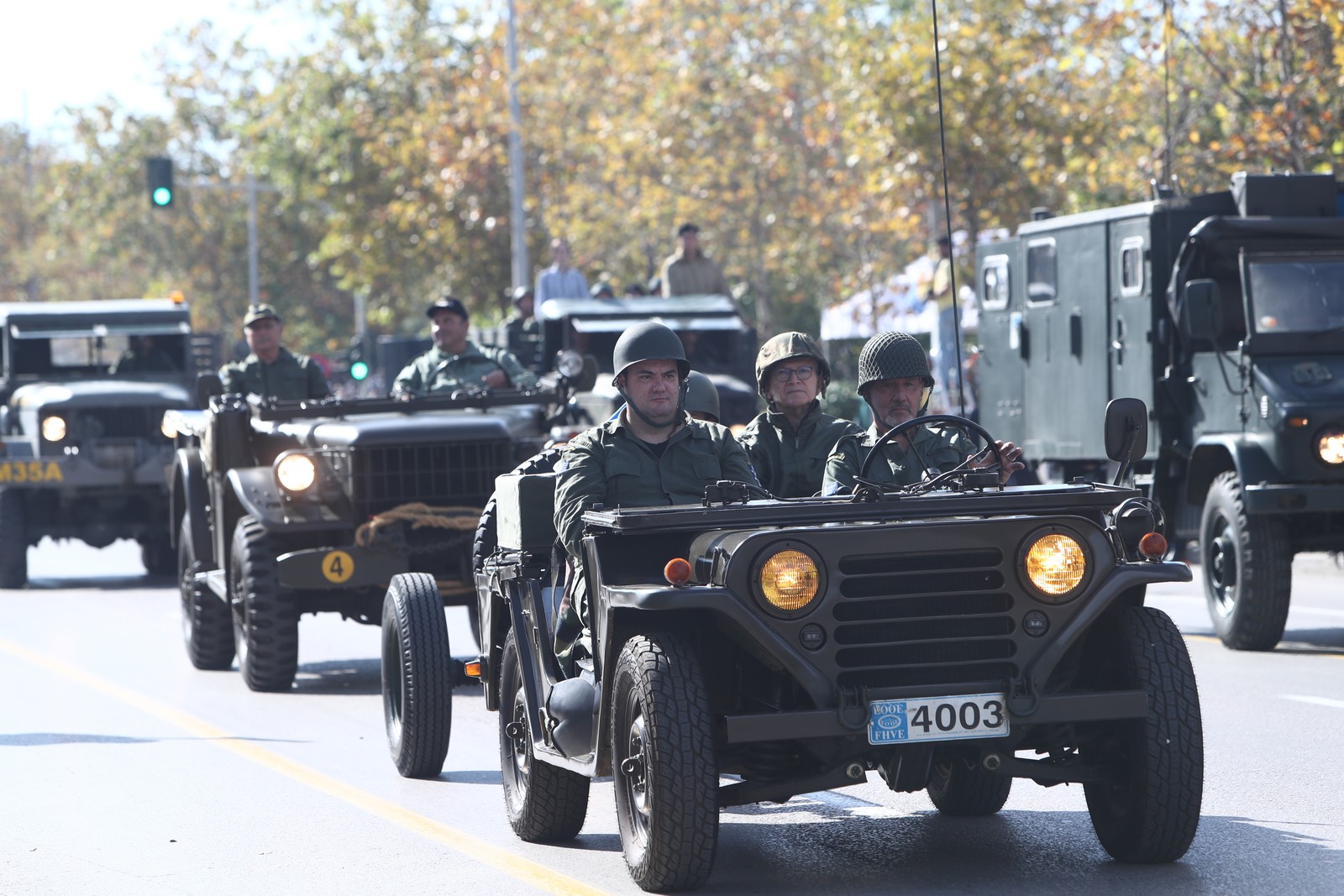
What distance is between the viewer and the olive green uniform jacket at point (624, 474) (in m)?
7.07

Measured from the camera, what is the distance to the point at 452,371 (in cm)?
1402

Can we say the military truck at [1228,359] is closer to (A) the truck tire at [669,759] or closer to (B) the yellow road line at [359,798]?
(B) the yellow road line at [359,798]

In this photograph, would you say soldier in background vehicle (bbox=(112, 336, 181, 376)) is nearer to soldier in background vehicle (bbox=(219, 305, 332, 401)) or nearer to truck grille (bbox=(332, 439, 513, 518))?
soldier in background vehicle (bbox=(219, 305, 332, 401))

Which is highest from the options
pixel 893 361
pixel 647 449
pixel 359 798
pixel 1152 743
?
pixel 893 361

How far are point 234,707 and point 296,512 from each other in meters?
1.26

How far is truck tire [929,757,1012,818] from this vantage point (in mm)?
7734

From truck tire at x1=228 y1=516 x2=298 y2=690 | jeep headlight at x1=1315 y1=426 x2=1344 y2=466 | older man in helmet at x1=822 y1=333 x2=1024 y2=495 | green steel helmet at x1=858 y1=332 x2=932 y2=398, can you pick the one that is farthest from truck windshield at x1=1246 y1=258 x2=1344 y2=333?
truck tire at x1=228 y1=516 x2=298 y2=690

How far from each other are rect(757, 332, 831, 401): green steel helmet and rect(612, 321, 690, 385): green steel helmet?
1.44 meters

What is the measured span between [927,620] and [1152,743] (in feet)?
2.37

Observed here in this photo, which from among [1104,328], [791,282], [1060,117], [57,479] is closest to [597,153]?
[791,282]

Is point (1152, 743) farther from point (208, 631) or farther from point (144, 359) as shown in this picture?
point (144, 359)

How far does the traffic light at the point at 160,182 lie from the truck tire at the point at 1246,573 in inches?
864

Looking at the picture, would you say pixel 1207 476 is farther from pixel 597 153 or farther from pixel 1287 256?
pixel 597 153

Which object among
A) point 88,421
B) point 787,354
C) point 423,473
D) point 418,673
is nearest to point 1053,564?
point 787,354
